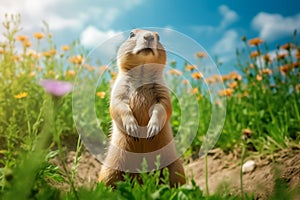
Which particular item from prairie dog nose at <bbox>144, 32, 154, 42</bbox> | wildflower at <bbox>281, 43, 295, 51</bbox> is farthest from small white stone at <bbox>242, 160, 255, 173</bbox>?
prairie dog nose at <bbox>144, 32, 154, 42</bbox>

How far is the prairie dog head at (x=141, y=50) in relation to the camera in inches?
125

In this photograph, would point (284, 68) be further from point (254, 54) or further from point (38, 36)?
point (38, 36)

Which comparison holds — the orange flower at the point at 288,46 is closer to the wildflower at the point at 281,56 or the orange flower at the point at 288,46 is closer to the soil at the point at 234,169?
the wildflower at the point at 281,56

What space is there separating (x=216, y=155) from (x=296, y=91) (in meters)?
1.35

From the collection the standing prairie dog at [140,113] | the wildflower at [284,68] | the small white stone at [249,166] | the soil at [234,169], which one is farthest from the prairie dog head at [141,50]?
the wildflower at [284,68]

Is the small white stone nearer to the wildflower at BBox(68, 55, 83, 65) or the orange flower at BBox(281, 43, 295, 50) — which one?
the orange flower at BBox(281, 43, 295, 50)

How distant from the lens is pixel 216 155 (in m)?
5.89

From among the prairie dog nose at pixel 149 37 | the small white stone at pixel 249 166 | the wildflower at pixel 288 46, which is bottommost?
the small white stone at pixel 249 166

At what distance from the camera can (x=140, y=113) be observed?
332 cm

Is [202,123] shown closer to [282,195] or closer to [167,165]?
[167,165]

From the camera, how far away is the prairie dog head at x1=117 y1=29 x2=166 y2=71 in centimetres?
317

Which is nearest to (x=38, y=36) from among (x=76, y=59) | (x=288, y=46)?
(x=76, y=59)

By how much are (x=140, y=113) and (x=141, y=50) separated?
46 centimetres

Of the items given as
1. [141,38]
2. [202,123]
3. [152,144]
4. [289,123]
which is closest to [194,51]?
[141,38]
